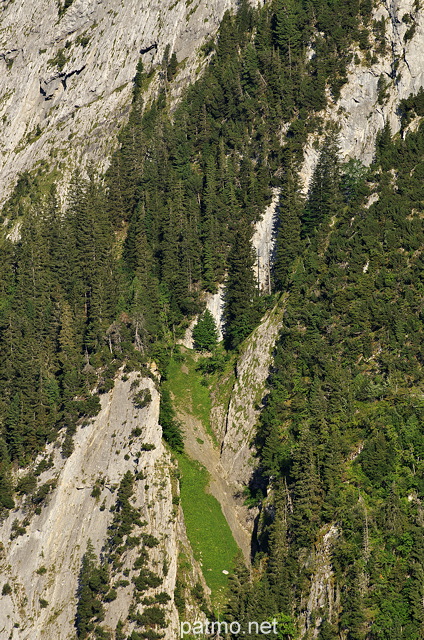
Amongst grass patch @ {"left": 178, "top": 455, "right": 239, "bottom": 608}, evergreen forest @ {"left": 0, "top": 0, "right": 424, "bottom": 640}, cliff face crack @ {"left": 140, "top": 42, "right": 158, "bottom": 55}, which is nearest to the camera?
evergreen forest @ {"left": 0, "top": 0, "right": 424, "bottom": 640}

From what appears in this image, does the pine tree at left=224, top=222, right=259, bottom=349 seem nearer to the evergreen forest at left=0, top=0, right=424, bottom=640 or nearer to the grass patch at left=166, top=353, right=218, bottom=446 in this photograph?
the evergreen forest at left=0, top=0, right=424, bottom=640

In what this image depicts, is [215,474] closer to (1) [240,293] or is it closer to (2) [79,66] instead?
(1) [240,293]

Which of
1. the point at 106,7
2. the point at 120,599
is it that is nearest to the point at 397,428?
the point at 120,599

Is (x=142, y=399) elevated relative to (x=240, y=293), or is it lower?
lower

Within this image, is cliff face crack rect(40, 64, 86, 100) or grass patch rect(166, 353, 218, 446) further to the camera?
cliff face crack rect(40, 64, 86, 100)

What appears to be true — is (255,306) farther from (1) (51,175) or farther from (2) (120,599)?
(1) (51,175)

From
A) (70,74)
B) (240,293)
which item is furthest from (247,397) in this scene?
(70,74)

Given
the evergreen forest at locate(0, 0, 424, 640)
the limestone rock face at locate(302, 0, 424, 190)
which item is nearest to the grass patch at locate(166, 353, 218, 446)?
the evergreen forest at locate(0, 0, 424, 640)
